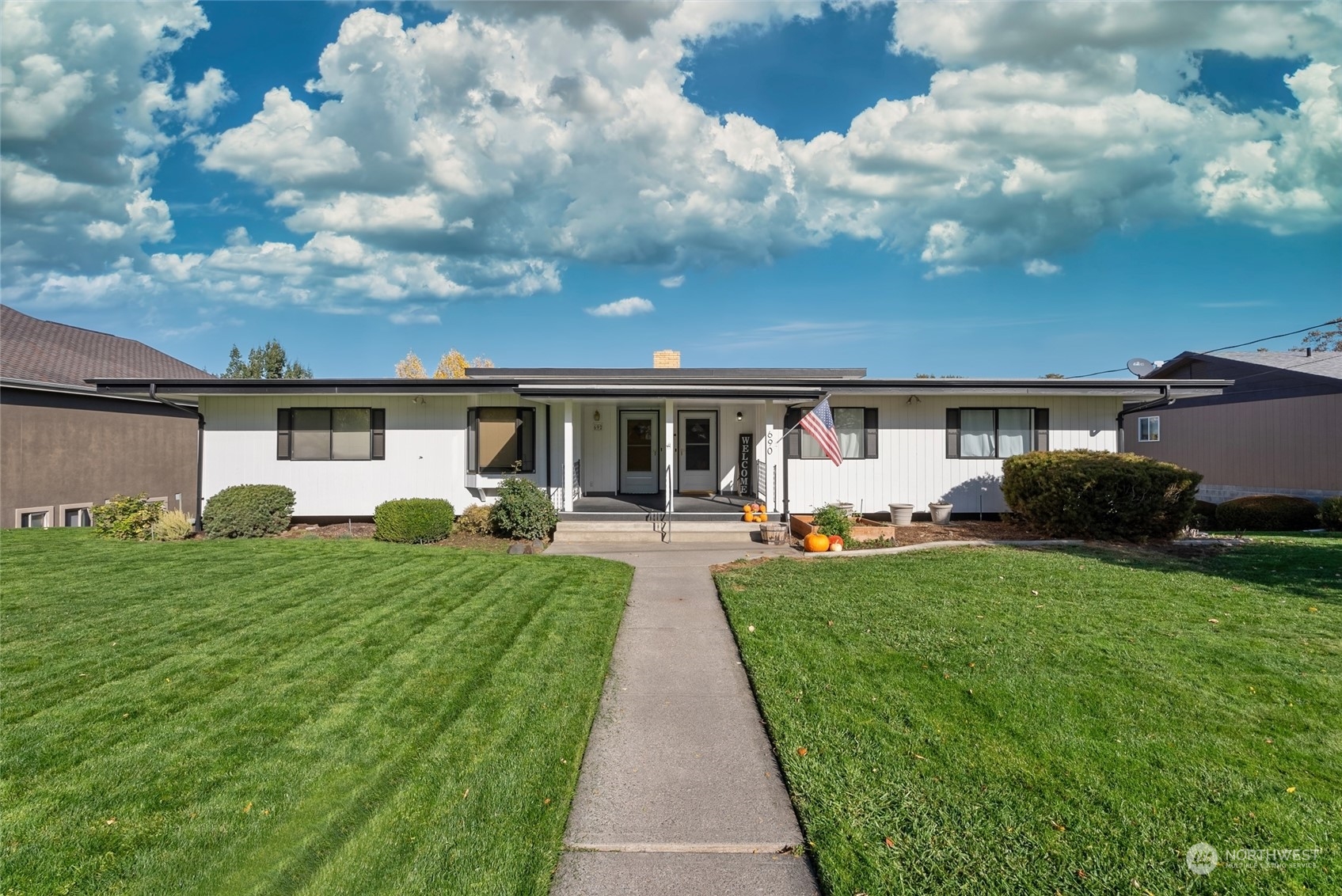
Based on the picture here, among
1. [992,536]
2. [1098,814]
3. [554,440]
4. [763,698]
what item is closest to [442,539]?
[554,440]

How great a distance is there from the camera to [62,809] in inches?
121

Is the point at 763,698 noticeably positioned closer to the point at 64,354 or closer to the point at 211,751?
the point at 211,751

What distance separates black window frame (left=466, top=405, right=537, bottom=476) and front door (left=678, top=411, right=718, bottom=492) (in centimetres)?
386

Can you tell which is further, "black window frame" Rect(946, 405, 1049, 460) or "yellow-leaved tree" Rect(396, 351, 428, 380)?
"yellow-leaved tree" Rect(396, 351, 428, 380)

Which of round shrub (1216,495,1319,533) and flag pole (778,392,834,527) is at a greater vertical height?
flag pole (778,392,834,527)

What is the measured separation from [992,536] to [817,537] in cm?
341

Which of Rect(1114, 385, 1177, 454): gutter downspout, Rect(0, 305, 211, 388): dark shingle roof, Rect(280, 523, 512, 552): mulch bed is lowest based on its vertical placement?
Rect(280, 523, 512, 552): mulch bed

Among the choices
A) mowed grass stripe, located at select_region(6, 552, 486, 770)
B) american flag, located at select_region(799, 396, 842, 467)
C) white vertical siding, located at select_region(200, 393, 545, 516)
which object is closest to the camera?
mowed grass stripe, located at select_region(6, 552, 486, 770)

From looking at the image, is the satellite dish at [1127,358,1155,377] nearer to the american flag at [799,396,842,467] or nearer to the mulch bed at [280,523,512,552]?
the american flag at [799,396,842,467]

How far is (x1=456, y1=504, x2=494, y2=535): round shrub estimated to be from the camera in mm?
12367

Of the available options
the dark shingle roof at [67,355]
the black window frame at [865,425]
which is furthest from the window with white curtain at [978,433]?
the dark shingle roof at [67,355]

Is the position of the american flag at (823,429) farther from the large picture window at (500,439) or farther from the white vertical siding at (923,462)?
the large picture window at (500,439)

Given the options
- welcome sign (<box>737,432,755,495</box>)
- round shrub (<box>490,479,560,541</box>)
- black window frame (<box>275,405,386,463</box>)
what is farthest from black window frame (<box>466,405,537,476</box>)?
welcome sign (<box>737,432,755,495</box>)

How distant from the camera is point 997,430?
13891mm
